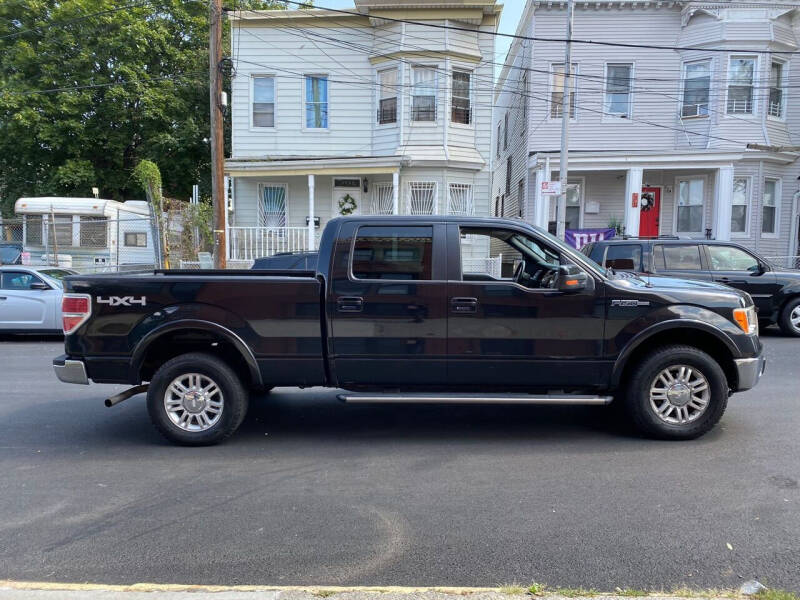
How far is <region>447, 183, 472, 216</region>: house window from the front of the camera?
17828 millimetres

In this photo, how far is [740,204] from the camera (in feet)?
57.0

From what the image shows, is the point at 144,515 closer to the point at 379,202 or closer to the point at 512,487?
the point at 512,487

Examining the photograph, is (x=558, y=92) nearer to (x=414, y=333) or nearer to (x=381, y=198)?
(x=381, y=198)

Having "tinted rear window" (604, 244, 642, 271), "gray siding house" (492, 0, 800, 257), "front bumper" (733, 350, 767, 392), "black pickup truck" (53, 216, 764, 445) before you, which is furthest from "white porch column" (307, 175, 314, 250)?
"front bumper" (733, 350, 767, 392)

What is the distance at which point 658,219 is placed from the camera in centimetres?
1817

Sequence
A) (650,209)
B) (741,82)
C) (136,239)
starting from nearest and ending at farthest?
1. (741,82)
2. (650,209)
3. (136,239)

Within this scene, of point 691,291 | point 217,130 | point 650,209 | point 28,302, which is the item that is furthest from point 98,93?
point 691,291

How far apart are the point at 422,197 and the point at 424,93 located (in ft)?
9.98

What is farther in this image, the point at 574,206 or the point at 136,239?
the point at 136,239

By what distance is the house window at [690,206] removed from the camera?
17672 mm

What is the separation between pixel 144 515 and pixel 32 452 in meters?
1.94

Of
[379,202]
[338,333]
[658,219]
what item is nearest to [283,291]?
[338,333]

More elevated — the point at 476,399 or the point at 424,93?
the point at 424,93

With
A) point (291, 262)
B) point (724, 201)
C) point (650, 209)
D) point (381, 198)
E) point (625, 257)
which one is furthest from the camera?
point (381, 198)
